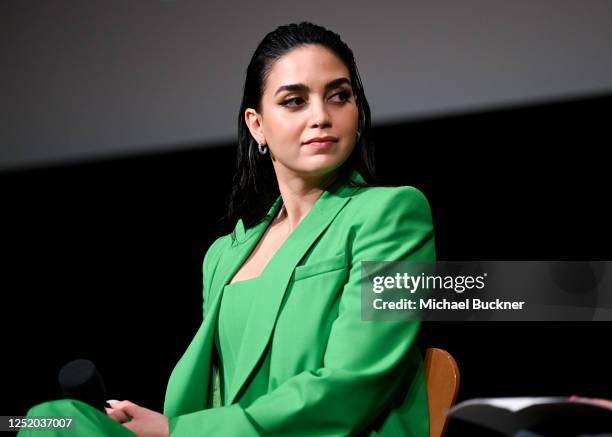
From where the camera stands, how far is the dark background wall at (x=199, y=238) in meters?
1.93

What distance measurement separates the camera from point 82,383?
1.29 metres

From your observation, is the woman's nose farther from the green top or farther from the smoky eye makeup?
the green top

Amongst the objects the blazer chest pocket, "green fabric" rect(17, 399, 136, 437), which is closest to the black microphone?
"green fabric" rect(17, 399, 136, 437)

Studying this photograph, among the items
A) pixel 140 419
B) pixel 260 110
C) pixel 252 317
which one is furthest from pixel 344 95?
pixel 140 419

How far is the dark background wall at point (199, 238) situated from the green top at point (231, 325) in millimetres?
629

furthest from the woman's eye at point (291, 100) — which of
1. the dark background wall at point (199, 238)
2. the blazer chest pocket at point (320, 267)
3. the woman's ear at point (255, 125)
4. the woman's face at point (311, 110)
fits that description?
the dark background wall at point (199, 238)

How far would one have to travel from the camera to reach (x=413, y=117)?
2.09m

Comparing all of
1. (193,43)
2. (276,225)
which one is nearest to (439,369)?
(276,225)

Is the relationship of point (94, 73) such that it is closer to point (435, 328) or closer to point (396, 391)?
point (435, 328)

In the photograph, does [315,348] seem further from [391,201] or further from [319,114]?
[319,114]

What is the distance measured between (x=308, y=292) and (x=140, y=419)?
35 centimetres

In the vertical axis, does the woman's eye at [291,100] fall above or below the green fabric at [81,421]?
above

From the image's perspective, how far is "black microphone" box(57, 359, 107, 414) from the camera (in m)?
1.29

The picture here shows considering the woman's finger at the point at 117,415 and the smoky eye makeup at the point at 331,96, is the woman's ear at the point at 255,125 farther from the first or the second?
the woman's finger at the point at 117,415
